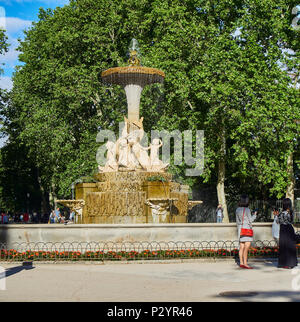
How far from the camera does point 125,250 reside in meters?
14.0

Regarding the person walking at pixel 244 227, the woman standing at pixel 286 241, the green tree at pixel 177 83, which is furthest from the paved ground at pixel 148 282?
the green tree at pixel 177 83

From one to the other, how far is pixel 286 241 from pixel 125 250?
4.35 metres

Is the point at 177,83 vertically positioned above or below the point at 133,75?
above

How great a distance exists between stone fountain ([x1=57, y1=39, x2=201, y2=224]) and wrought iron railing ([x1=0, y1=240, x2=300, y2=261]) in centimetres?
342

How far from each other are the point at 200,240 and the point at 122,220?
3911 mm

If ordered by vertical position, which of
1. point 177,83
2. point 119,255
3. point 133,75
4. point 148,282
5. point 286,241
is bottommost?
point 148,282

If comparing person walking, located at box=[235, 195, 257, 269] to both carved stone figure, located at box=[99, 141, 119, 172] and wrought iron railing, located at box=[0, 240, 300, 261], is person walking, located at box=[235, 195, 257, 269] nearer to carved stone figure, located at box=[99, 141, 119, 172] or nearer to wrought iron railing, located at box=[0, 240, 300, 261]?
wrought iron railing, located at box=[0, 240, 300, 261]

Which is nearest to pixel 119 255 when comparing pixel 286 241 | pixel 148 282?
pixel 148 282

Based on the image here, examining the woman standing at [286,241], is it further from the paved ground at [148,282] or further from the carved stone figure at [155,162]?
the carved stone figure at [155,162]

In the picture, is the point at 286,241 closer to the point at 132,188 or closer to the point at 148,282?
the point at 148,282

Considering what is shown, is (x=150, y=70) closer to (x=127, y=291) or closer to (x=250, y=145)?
(x=250, y=145)

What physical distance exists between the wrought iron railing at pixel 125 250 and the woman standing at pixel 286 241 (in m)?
1.74

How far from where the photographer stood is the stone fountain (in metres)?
18.4

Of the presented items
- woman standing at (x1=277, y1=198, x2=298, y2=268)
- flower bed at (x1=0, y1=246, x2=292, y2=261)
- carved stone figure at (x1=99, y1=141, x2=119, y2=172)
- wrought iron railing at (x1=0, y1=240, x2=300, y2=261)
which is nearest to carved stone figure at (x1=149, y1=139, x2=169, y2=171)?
carved stone figure at (x1=99, y1=141, x2=119, y2=172)
